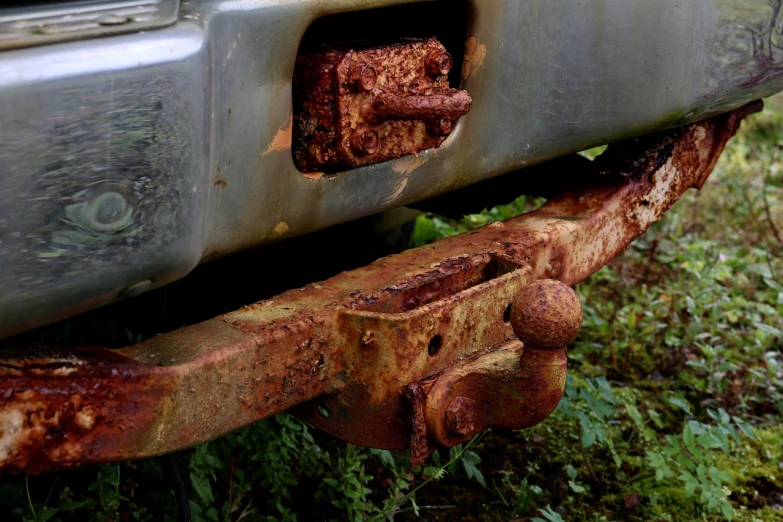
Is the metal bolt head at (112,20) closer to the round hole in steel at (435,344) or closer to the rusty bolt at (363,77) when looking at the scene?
the rusty bolt at (363,77)

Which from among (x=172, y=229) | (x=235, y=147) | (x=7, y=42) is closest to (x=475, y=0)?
(x=235, y=147)

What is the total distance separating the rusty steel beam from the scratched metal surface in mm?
125

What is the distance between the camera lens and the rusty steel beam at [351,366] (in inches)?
49.6

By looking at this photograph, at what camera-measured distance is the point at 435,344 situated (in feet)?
5.38

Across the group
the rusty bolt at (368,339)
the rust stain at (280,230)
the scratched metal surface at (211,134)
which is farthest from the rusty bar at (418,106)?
the rusty bolt at (368,339)

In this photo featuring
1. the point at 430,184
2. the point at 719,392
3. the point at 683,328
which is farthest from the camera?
the point at 683,328

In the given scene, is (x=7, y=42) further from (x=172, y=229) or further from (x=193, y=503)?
(x=193, y=503)

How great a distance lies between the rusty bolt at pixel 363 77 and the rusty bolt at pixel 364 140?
2.6 inches

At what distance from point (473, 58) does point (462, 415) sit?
618 millimetres

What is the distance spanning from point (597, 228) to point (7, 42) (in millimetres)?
1390

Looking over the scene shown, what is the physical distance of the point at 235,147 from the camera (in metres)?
1.36

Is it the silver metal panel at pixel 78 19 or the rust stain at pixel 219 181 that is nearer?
the silver metal panel at pixel 78 19

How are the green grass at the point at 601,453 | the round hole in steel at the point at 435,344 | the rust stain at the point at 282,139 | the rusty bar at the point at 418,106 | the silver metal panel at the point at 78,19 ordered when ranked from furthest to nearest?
the green grass at the point at 601,453, the round hole in steel at the point at 435,344, the rusty bar at the point at 418,106, the rust stain at the point at 282,139, the silver metal panel at the point at 78,19

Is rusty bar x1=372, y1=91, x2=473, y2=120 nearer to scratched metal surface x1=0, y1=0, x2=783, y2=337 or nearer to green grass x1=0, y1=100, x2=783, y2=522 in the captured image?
scratched metal surface x1=0, y1=0, x2=783, y2=337
